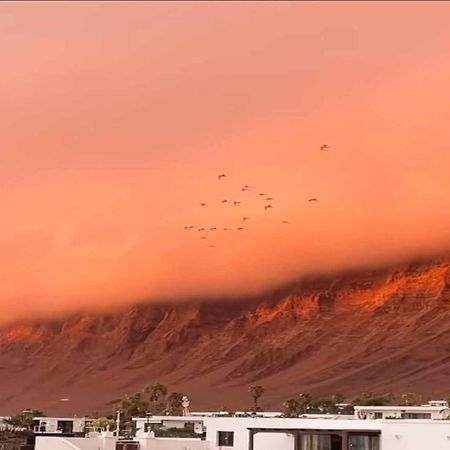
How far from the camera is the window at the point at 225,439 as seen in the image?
→ 52094mm

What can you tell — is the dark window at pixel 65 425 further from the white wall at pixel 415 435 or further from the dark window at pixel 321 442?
the white wall at pixel 415 435

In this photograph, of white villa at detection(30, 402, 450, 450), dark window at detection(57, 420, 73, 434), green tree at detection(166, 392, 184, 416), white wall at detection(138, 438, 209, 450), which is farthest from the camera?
green tree at detection(166, 392, 184, 416)

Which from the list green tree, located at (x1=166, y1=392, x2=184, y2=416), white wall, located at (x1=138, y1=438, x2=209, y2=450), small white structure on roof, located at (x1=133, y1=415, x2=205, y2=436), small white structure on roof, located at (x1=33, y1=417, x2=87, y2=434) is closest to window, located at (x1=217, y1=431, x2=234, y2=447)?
white wall, located at (x1=138, y1=438, x2=209, y2=450)

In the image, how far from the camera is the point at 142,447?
50.8 meters

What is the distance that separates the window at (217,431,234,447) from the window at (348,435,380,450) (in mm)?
10370

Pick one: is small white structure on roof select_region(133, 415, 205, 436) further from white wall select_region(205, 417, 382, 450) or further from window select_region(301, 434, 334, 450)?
window select_region(301, 434, 334, 450)

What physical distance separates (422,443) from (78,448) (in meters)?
20.4

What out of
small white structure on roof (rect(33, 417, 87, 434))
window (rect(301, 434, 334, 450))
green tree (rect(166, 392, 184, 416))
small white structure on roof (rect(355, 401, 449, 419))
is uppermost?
green tree (rect(166, 392, 184, 416))

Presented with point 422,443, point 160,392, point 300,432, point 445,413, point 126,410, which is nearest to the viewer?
point 422,443

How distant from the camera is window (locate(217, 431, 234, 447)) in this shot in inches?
2051

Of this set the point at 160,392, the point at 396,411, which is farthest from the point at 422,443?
the point at 160,392

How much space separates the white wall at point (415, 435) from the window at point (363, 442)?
1.71 ft

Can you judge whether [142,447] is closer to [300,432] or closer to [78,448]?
[78,448]

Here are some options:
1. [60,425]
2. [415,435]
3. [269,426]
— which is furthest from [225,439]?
[60,425]
